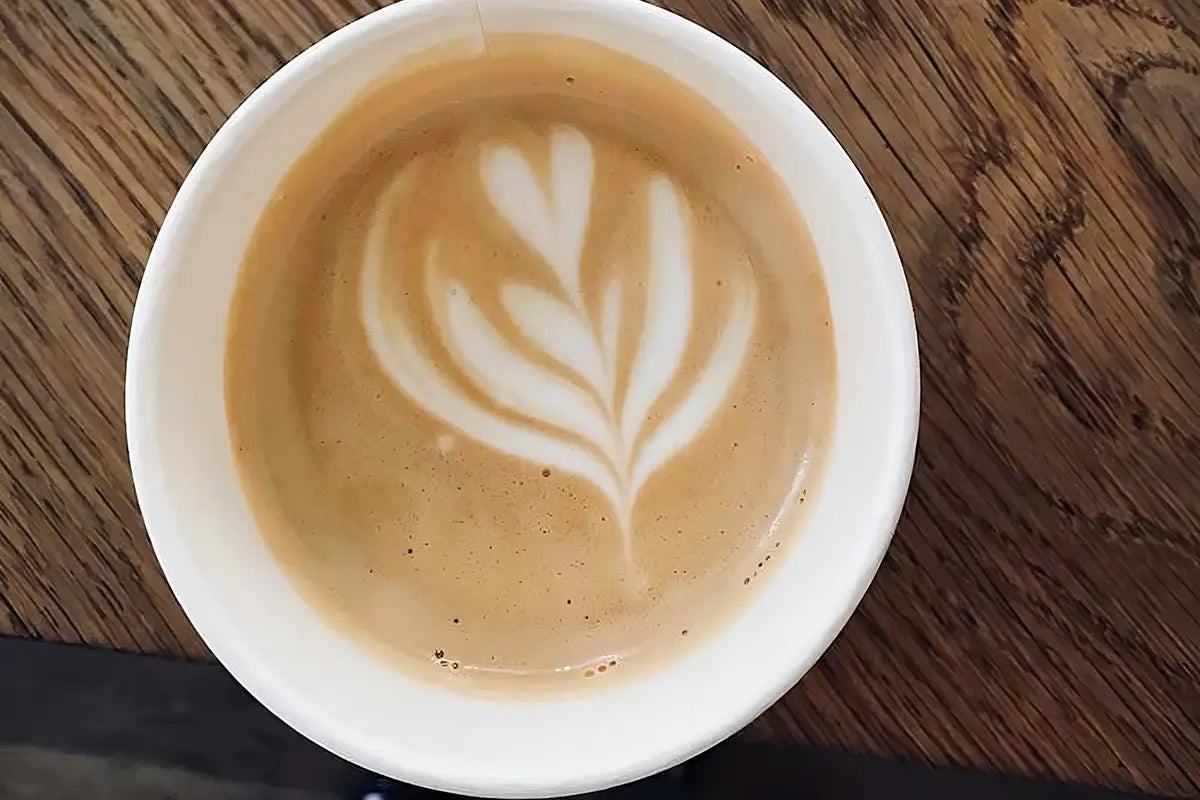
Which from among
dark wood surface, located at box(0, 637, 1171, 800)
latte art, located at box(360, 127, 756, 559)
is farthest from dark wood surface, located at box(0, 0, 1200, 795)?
latte art, located at box(360, 127, 756, 559)

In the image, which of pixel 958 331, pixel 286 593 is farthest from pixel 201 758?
pixel 958 331

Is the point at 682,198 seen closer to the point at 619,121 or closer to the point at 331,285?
the point at 619,121

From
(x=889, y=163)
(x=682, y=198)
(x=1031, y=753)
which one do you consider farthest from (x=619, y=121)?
(x=1031, y=753)

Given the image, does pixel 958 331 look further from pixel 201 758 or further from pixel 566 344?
pixel 201 758

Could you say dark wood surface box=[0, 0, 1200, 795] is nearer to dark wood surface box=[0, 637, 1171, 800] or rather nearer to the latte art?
dark wood surface box=[0, 637, 1171, 800]

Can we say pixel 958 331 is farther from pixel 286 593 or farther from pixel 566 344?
pixel 286 593
